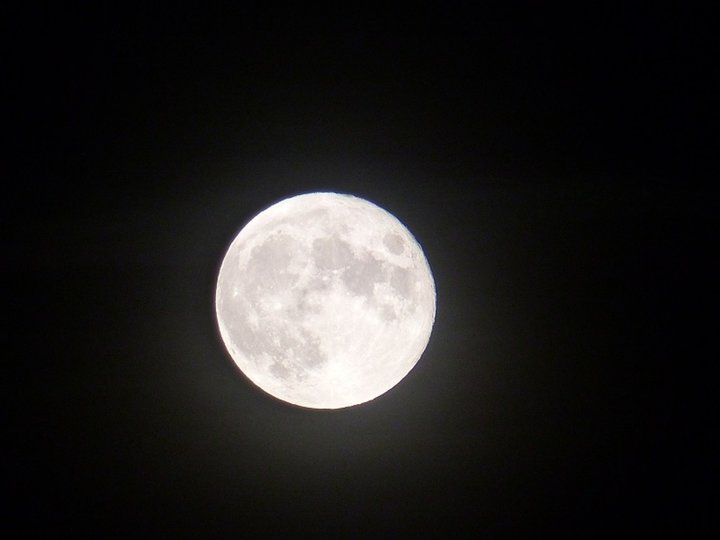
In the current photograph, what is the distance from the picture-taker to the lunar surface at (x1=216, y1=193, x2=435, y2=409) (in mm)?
2646

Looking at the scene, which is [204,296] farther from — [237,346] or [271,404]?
[271,404]

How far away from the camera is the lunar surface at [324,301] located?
2.65m

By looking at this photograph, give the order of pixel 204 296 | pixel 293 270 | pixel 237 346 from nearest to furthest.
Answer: pixel 293 270, pixel 237 346, pixel 204 296

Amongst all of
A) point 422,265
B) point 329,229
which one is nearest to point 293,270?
point 329,229

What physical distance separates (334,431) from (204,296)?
1042mm

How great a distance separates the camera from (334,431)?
3293 mm

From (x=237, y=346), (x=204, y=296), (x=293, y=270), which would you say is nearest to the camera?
(x=293, y=270)

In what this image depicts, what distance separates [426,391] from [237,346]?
3.77 ft

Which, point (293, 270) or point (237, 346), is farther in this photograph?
point (237, 346)

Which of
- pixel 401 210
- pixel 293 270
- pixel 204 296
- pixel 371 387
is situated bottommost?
pixel 371 387

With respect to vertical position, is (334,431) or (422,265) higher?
(422,265)

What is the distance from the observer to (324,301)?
2.63 meters

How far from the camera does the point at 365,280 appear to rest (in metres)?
2.68

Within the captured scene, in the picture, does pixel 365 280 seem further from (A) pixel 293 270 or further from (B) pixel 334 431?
(B) pixel 334 431
